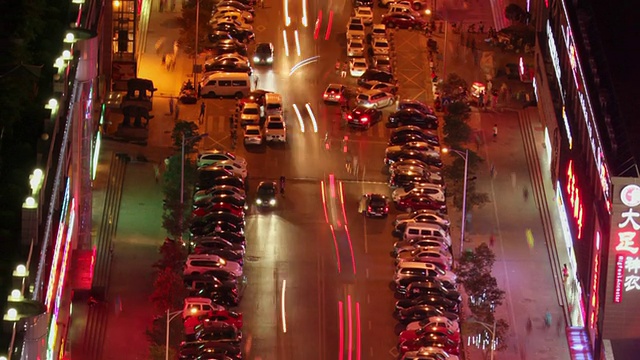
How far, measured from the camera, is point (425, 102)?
150750 mm

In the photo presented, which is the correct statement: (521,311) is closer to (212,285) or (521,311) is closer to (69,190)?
(212,285)

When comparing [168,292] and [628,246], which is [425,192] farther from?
[628,246]

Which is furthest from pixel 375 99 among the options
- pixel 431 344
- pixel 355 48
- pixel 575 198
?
pixel 431 344

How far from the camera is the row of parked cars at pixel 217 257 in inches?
4601

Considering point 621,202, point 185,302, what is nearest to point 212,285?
point 185,302

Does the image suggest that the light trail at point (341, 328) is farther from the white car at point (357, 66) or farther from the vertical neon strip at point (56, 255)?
the white car at point (357, 66)

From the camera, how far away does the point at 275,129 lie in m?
143

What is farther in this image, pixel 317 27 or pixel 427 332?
pixel 317 27

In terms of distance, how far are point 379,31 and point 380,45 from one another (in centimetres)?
313

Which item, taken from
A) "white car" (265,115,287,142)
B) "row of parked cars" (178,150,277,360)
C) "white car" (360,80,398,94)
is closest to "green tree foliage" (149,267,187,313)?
"row of parked cars" (178,150,277,360)

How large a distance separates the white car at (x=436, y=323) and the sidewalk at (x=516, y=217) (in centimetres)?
153

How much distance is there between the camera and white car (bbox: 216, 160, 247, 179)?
5364 inches

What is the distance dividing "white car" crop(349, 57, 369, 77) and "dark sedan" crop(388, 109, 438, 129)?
9982 mm

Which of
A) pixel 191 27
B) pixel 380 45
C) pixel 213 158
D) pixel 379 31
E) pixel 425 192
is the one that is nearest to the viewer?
pixel 425 192
